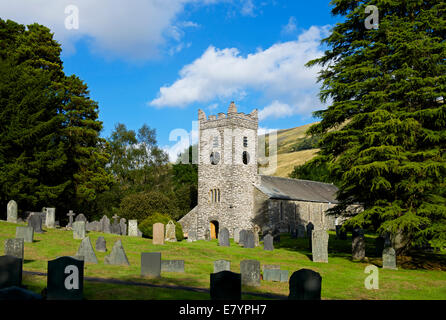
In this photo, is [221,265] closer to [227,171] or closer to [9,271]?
[9,271]

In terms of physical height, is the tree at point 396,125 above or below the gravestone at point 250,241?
above

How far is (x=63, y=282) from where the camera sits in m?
9.45

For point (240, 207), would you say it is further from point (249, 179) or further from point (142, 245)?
point (142, 245)

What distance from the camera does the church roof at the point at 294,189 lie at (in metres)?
44.5

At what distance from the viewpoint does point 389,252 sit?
1825cm

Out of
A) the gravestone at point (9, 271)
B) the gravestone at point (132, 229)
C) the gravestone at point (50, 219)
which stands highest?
the gravestone at point (50, 219)

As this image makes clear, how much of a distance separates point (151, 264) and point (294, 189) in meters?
37.9

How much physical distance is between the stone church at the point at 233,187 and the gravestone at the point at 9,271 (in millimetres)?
31900

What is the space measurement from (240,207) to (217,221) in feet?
9.90

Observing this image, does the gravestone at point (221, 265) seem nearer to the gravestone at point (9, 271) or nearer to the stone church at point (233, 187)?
the gravestone at point (9, 271)

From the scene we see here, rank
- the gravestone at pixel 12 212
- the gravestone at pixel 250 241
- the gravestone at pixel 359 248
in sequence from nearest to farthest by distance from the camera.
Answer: the gravestone at pixel 359 248 → the gravestone at pixel 12 212 → the gravestone at pixel 250 241

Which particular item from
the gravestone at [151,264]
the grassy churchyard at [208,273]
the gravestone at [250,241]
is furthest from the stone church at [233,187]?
the gravestone at [151,264]

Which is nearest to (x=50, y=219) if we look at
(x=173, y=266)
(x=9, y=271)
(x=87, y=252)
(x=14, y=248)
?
(x=87, y=252)
